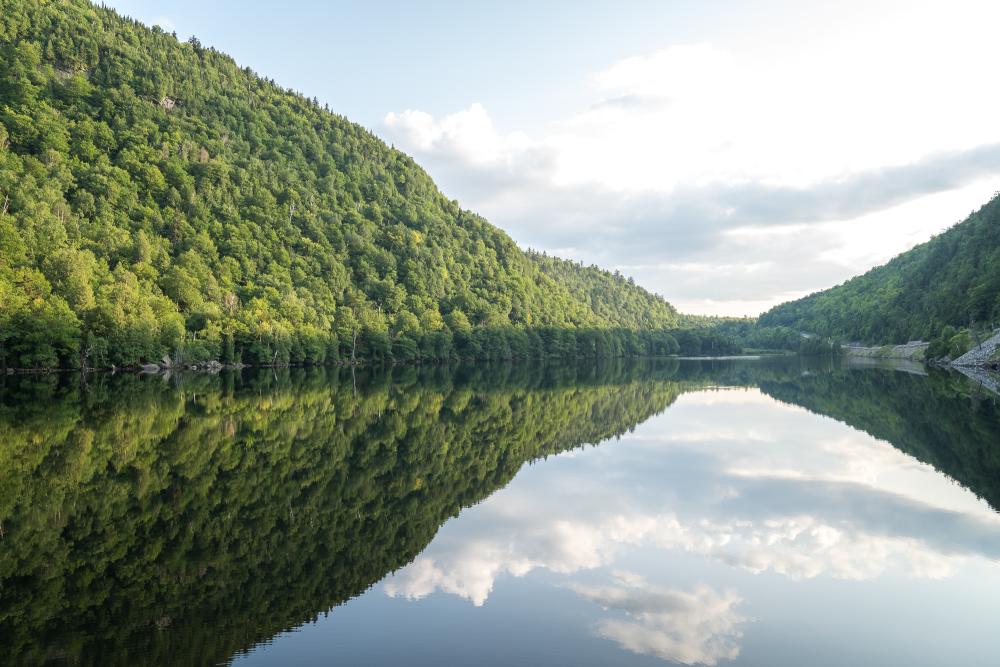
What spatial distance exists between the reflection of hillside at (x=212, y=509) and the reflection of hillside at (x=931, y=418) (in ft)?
44.6

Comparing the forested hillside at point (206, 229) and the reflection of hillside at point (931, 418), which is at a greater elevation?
the forested hillside at point (206, 229)

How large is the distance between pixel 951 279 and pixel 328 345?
146 m

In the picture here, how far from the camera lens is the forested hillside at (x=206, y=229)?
76750 millimetres

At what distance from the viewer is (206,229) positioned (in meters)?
115

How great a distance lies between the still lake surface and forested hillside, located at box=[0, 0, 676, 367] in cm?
5489

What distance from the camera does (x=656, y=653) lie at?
31.3 ft

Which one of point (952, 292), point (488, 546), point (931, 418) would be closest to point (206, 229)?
point (931, 418)

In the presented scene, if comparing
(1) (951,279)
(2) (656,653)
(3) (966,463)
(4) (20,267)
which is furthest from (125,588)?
(1) (951,279)

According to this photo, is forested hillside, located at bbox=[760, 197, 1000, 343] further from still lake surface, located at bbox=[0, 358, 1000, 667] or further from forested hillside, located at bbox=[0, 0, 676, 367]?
still lake surface, located at bbox=[0, 358, 1000, 667]

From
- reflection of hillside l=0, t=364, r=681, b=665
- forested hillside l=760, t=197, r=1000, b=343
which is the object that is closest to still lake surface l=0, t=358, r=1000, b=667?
reflection of hillside l=0, t=364, r=681, b=665

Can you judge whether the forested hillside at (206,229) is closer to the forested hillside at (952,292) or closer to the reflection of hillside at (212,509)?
the reflection of hillside at (212,509)

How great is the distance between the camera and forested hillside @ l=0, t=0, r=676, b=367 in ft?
252

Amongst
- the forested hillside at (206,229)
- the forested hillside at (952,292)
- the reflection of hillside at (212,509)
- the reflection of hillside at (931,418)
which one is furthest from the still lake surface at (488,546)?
the forested hillside at (952,292)

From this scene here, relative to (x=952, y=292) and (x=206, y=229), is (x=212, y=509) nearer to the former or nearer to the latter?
(x=206, y=229)
